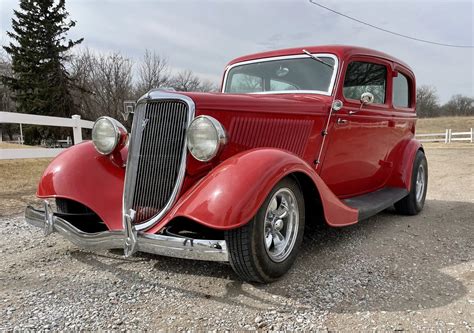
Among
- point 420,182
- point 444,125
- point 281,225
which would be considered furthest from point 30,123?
point 444,125

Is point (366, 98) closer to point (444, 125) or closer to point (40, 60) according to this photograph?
point (40, 60)

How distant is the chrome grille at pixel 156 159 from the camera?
254 cm

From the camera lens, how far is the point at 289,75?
12.7 ft

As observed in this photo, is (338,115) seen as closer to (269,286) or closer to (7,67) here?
(269,286)

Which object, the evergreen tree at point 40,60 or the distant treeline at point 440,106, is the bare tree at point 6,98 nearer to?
the evergreen tree at point 40,60

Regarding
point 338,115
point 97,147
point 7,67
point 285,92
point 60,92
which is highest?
point 7,67

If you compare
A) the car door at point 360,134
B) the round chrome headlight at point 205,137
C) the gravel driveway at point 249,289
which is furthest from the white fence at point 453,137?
the round chrome headlight at point 205,137

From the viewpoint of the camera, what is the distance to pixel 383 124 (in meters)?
4.34

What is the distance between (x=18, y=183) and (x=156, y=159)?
5.23 m

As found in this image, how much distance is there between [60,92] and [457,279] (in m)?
26.3

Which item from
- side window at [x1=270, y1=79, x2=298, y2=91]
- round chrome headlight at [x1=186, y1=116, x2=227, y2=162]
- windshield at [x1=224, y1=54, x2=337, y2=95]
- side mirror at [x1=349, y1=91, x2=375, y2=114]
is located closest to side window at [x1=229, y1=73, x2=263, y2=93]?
windshield at [x1=224, y1=54, x2=337, y2=95]

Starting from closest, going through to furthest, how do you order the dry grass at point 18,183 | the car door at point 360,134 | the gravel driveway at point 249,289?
the gravel driveway at point 249,289 < the car door at point 360,134 < the dry grass at point 18,183

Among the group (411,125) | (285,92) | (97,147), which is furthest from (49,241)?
(411,125)

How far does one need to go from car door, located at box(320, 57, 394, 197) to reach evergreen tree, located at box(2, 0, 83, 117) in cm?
2452
